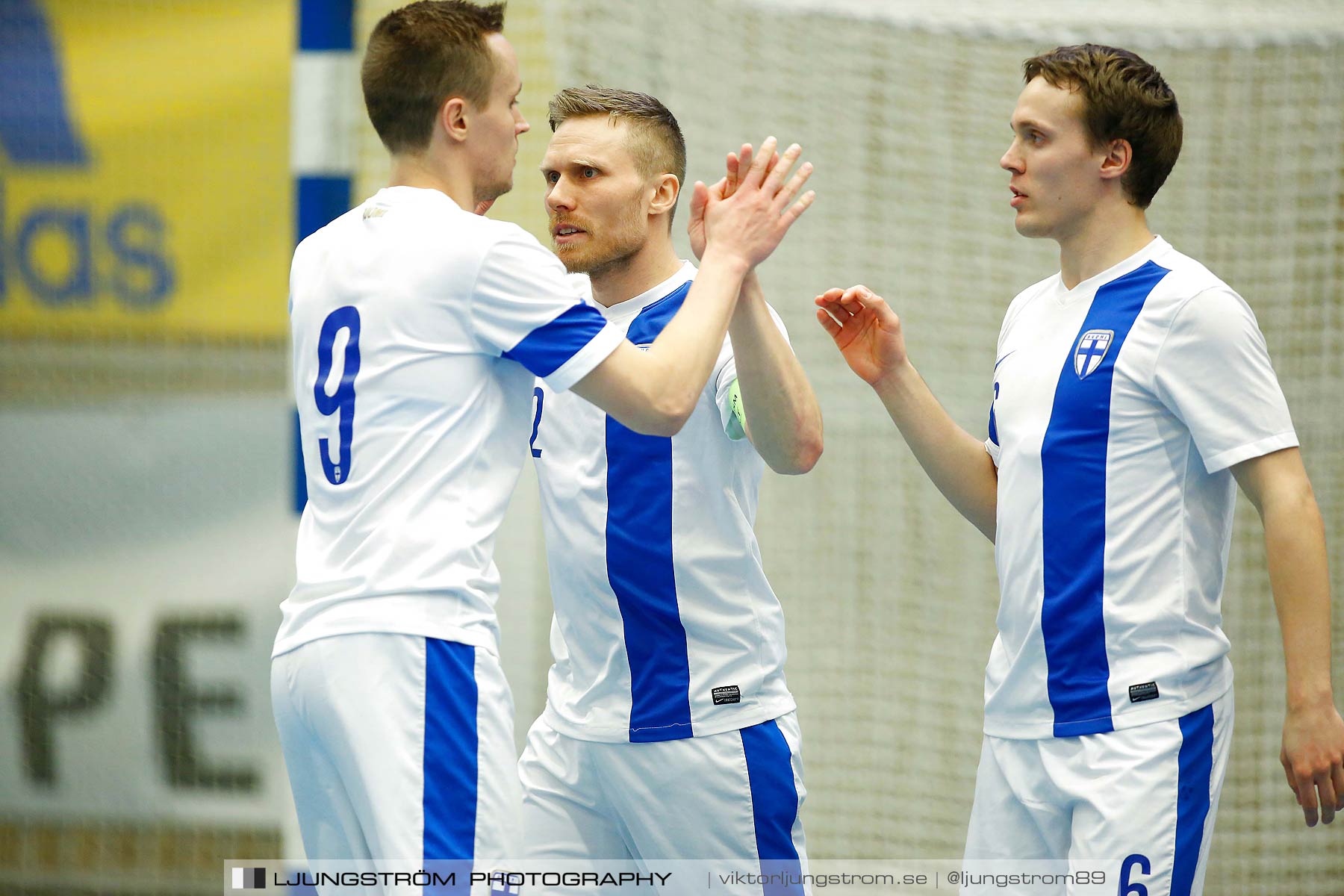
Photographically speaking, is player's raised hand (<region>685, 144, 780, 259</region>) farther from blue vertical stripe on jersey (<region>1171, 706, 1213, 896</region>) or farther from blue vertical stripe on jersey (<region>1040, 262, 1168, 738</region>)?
blue vertical stripe on jersey (<region>1171, 706, 1213, 896</region>)

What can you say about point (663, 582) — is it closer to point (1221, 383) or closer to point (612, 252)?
point (612, 252)

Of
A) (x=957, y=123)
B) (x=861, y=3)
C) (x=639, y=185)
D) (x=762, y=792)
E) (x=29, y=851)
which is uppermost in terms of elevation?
(x=861, y=3)

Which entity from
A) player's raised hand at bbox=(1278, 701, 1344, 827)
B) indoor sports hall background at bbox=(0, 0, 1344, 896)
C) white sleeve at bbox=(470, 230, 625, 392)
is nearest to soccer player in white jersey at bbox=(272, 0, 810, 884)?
white sleeve at bbox=(470, 230, 625, 392)

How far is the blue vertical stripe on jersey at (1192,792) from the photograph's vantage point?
2.38 metres

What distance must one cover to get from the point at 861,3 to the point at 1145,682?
3349 mm

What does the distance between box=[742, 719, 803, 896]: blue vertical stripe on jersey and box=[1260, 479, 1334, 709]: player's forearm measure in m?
0.98

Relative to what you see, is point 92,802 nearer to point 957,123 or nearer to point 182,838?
point 182,838

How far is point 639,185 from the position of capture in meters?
3.00

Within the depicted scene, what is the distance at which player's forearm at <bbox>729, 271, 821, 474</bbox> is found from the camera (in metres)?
2.58

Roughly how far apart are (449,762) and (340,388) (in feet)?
2.06

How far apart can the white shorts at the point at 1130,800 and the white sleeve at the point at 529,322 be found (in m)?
1.17

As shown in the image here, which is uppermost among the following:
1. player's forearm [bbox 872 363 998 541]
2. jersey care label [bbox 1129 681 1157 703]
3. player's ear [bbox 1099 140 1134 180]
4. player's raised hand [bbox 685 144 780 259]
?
player's ear [bbox 1099 140 1134 180]

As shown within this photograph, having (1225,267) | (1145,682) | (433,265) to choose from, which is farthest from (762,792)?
(1225,267)

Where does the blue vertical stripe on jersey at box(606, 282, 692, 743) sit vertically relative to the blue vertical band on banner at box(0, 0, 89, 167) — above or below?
below
